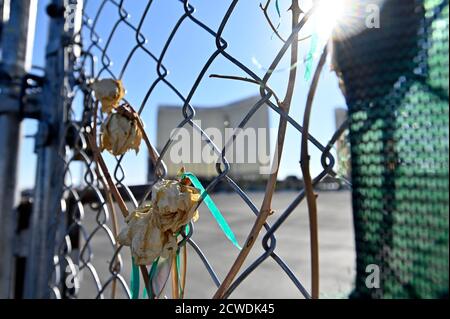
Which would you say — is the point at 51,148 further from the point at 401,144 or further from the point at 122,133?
the point at 401,144

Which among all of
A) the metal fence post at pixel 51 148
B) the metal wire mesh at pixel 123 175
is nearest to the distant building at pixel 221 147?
the metal wire mesh at pixel 123 175

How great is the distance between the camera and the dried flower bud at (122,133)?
0.38 metres

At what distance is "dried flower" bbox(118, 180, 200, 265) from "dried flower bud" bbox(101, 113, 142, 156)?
0.32 ft

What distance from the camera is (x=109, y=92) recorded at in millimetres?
406

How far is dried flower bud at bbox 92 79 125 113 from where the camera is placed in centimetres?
41

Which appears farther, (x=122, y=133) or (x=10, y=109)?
(x=10, y=109)

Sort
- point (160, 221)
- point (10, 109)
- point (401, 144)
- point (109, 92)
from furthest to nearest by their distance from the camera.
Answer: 1. point (10, 109)
2. point (109, 92)
3. point (160, 221)
4. point (401, 144)

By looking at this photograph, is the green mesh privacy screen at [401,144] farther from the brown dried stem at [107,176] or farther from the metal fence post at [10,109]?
the metal fence post at [10,109]

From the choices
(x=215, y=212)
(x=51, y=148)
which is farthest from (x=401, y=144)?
(x=51, y=148)

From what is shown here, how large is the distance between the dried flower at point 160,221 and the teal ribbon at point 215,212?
0.05ft

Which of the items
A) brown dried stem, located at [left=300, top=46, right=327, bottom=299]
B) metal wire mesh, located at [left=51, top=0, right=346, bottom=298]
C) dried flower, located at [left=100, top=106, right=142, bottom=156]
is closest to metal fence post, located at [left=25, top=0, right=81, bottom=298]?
metal wire mesh, located at [left=51, top=0, right=346, bottom=298]

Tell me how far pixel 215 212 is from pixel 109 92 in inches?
8.6

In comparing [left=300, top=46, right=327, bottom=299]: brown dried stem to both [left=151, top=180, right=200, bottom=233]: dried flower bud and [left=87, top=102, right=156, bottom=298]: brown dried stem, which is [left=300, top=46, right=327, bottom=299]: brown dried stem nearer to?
[left=151, top=180, right=200, bottom=233]: dried flower bud
